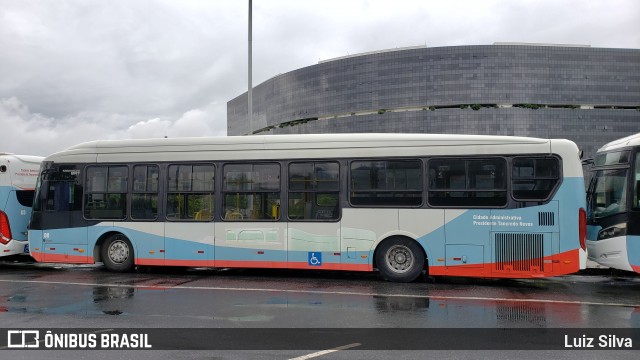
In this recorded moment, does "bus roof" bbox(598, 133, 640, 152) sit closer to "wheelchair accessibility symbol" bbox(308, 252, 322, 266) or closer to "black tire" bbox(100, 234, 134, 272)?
"wheelchair accessibility symbol" bbox(308, 252, 322, 266)

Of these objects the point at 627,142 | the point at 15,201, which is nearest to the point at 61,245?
A: the point at 15,201

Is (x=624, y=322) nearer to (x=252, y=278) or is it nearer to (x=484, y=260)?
(x=484, y=260)

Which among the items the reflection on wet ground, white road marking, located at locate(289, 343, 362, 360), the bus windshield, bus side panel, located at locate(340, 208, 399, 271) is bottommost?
the reflection on wet ground

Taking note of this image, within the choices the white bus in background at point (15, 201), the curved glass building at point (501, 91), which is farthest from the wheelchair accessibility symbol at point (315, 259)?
the curved glass building at point (501, 91)

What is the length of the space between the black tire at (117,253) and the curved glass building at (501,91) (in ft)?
371

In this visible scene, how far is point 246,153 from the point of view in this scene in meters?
11.4

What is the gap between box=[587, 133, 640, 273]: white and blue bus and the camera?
9984 millimetres

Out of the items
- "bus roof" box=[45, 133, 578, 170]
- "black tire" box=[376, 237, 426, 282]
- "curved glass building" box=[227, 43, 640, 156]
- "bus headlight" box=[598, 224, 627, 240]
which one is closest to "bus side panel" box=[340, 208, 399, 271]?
"black tire" box=[376, 237, 426, 282]

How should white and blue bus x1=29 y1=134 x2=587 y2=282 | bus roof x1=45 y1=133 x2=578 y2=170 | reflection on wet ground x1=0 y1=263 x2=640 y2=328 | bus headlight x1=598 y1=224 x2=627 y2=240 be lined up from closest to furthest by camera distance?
reflection on wet ground x1=0 y1=263 x2=640 y2=328
white and blue bus x1=29 y1=134 x2=587 y2=282
bus headlight x1=598 y1=224 x2=627 y2=240
bus roof x1=45 y1=133 x2=578 y2=170

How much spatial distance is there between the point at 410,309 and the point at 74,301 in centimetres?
569

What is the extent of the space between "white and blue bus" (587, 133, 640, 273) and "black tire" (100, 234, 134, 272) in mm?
10482

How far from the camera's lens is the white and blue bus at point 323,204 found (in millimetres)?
9969

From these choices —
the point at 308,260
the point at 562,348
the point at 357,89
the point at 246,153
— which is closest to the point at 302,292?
the point at 308,260

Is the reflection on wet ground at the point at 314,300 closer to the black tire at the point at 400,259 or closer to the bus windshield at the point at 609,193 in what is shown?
the black tire at the point at 400,259
